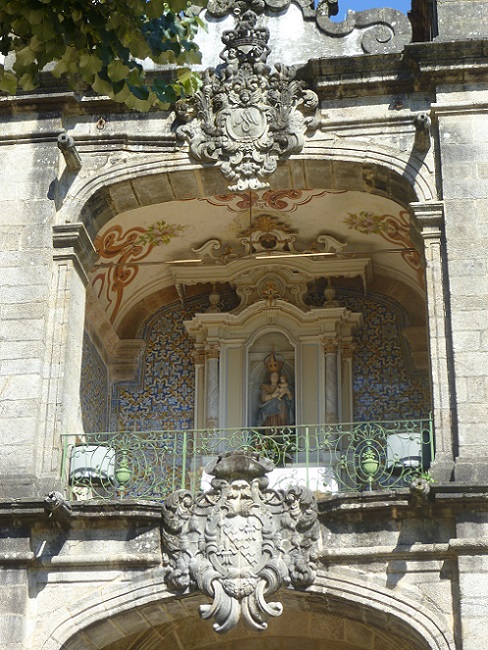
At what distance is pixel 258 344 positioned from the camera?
47.7ft

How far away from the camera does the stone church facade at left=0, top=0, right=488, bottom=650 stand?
10688 millimetres

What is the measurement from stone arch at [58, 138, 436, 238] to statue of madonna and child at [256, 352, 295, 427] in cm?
235

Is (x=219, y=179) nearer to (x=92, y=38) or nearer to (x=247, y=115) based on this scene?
(x=247, y=115)

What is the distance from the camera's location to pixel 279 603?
10648 mm

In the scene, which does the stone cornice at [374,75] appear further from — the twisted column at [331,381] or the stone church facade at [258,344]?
the twisted column at [331,381]

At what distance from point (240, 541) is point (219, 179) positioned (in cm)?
362

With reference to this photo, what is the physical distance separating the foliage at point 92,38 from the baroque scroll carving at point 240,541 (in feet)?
12.3

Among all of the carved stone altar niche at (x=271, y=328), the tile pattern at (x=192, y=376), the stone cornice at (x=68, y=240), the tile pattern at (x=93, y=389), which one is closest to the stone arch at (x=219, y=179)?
the stone cornice at (x=68, y=240)

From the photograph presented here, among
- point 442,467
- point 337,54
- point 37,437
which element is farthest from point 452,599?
point 337,54

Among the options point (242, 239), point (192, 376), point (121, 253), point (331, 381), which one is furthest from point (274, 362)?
point (121, 253)

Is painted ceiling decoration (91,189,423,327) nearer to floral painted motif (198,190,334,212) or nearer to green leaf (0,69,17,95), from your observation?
floral painted motif (198,190,334,212)

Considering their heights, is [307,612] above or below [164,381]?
below

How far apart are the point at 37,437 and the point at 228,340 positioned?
3.56 m

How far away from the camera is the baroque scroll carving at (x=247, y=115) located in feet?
40.7
